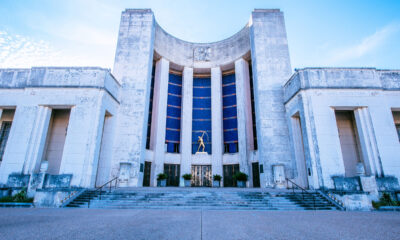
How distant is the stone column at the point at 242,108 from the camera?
22.2 metres

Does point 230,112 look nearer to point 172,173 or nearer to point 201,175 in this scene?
point 201,175

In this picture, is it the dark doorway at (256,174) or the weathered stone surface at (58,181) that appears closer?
the weathered stone surface at (58,181)

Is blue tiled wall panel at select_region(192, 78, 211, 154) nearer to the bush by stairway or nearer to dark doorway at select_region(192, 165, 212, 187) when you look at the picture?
dark doorway at select_region(192, 165, 212, 187)

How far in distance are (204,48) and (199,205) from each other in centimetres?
2429

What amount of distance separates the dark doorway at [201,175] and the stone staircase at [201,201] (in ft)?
42.6

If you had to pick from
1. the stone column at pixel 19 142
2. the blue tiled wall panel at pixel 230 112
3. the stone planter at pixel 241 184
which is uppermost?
the blue tiled wall panel at pixel 230 112

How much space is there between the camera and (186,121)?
24938 mm

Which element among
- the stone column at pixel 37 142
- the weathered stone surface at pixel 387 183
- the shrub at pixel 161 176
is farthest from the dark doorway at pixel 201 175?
the weathered stone surface at pixel 387 183

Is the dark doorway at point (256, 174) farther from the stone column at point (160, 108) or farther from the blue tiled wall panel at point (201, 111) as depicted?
the stone column at point (160, 108)

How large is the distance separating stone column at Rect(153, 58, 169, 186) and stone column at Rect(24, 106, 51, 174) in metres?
10.5

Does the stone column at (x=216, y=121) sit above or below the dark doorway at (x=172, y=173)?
above

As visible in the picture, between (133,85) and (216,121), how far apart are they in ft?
36.8

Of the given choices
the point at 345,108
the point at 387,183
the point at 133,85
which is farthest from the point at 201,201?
the point at 133,85

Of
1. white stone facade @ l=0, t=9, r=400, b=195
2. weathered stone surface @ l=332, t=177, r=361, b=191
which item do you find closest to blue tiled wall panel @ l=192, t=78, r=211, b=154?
white stone facade @ l=0, t=9, r=400, b=195
